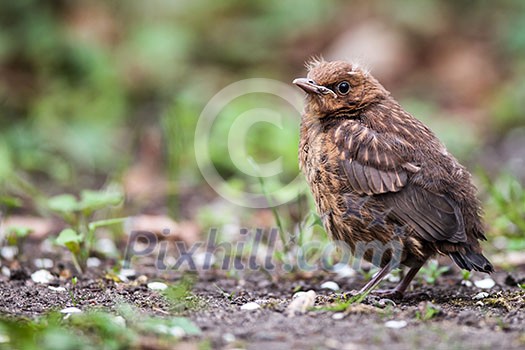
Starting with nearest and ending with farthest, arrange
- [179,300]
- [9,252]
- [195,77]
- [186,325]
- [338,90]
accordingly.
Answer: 1. [186,325]
2. [179,300]
3. [338,90]
4. [9,252]
5. [195,77]

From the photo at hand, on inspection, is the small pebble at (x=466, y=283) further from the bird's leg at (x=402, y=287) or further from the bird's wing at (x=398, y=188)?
the bird's wing at (x=398, y=188)

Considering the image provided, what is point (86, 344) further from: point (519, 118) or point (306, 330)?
point (519, 118)

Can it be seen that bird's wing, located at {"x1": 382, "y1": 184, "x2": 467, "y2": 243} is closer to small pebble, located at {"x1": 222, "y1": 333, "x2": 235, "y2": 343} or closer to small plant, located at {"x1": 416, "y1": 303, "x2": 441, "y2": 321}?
small plant, located at {"x1": 416, "y1": 303, "x2": 441, "y2": 321}

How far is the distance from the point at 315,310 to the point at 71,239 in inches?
61.4

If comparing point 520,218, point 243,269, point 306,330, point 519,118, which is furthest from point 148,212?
point 519,118

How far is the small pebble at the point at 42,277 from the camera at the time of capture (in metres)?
4.76

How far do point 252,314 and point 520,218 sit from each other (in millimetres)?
2521

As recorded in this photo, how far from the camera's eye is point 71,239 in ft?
15.3

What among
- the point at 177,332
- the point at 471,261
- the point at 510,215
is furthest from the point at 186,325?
the point at 510,215

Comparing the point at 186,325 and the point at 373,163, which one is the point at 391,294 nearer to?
the point at 373,163

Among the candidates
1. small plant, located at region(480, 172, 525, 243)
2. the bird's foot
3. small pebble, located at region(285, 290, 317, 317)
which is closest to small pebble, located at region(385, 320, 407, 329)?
small pebble, located at region(285, 290, 317, 317)

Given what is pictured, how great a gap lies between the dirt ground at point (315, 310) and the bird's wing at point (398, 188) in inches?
15.9

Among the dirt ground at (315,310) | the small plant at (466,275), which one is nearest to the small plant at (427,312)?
the dirt ground at (315,310)

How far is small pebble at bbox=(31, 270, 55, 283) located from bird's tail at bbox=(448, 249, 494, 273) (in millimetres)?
2267
